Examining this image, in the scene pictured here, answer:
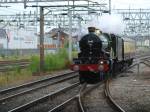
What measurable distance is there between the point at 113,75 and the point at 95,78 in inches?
139

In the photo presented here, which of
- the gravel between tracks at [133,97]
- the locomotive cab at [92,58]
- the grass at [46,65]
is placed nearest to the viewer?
the gravel between tracks at [133,97]

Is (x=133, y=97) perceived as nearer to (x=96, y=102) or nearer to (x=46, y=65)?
(x=96, y=102)

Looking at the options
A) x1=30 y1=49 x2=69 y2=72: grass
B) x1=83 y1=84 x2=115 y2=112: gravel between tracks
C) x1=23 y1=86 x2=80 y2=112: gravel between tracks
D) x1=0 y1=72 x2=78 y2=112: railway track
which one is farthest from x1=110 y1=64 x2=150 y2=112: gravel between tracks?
x1=30 y1=49 x2=69 y2=72: grass

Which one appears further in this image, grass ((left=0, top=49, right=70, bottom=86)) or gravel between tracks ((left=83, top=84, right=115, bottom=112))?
grass ((left=0, top=49, right=70, bottom=86))

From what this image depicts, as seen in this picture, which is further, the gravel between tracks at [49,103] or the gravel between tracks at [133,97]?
the gravel between tracks at [133,97]

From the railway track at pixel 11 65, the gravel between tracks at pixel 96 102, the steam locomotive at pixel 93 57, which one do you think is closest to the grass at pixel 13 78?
the railway track at pixel 11 65

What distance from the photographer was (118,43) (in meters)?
27.5

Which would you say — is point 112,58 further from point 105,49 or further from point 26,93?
point 26,93

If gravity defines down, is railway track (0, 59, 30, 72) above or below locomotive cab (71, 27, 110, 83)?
below

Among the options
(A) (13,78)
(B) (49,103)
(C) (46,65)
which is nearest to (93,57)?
(A) (13,78)

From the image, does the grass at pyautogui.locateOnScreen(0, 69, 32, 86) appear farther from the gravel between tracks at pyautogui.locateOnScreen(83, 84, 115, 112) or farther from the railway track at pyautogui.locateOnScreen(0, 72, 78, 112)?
the gravel between tracks at pyautogui.locateOnScreen(83, 84, 115, 112)

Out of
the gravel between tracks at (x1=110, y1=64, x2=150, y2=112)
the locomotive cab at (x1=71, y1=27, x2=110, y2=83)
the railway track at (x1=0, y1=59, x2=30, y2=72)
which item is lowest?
the railway track at (x1=0, y1=59, x2=30, y2=72)

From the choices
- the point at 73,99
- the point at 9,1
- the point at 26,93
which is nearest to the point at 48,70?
the point at 9,1

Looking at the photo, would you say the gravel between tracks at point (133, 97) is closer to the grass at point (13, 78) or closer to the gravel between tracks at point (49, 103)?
the gravel between tracks at point (49, 103)
